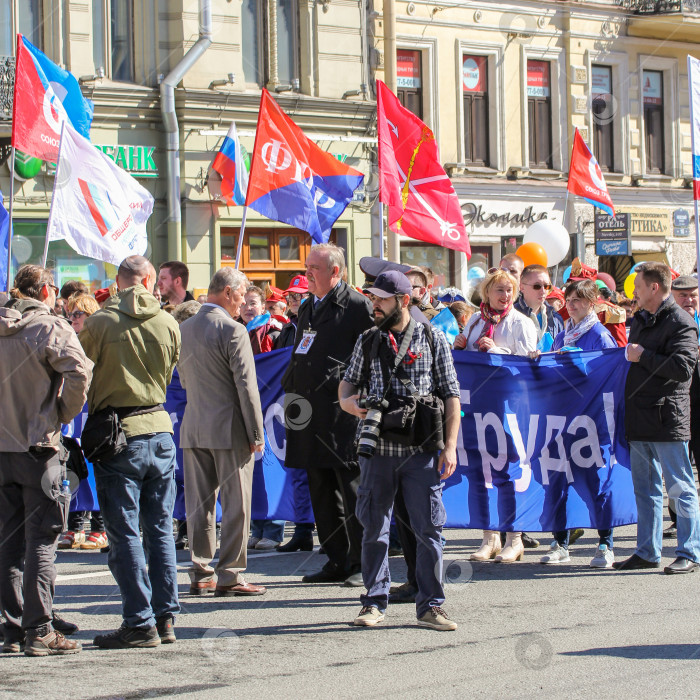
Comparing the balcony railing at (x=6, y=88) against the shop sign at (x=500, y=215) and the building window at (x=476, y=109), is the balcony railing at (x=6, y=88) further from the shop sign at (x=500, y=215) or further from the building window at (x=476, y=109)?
A: the building window at (x=476, y=109)

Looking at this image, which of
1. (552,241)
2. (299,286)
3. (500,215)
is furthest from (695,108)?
(500,215)

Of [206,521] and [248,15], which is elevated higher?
[248,15]

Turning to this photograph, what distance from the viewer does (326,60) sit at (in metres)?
23.2

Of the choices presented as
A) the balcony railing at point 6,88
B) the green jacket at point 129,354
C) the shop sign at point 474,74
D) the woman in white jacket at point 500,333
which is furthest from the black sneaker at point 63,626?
the shop sign at point 474,74

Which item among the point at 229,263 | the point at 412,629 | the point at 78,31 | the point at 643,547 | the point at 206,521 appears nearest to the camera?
the point at 412,629

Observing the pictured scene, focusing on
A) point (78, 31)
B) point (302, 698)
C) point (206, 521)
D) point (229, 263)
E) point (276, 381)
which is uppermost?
point (78, 31)

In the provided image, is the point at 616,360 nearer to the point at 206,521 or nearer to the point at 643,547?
the point at 643,547

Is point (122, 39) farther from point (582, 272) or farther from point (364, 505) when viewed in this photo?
point (364, 505)

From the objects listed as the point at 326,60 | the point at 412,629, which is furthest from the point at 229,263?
the point at 412,629

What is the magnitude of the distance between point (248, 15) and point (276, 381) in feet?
48.3

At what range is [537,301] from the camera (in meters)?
9.37

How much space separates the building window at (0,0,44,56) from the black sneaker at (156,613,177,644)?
51.8ft

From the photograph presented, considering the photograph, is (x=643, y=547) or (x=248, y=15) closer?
(x=643, y=547)

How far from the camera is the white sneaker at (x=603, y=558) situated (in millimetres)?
8328
